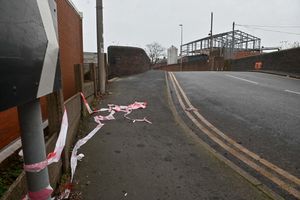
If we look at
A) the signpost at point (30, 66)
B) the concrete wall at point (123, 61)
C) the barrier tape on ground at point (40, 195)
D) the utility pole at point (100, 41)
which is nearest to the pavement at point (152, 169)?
the barrier tape on ground at point (40, 195)

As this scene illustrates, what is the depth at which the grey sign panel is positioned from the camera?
3.30ft

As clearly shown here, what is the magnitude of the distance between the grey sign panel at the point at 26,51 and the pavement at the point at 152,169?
2.48 meters

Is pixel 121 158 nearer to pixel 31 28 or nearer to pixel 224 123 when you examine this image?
pixel 224 123

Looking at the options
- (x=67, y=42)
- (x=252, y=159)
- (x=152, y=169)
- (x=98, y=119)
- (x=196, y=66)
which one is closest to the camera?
(x=152, y=169)

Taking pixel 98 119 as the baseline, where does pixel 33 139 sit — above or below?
above

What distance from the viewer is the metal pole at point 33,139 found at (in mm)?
1300

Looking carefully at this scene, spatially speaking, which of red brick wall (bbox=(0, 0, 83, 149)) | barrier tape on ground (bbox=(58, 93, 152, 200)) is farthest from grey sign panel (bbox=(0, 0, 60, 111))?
red brick wall (bbox=(0, 0, 83, 149))

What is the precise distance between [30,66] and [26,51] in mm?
73

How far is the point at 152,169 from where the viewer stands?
422cm

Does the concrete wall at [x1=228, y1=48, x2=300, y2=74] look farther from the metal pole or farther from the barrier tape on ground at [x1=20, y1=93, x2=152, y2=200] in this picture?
the metal pole

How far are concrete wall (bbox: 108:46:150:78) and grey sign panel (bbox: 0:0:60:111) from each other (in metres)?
17.0

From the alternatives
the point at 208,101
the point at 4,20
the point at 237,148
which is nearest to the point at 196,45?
the point at 208,101

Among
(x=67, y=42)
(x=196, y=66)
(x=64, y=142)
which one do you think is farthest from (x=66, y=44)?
(x=196, y=66)

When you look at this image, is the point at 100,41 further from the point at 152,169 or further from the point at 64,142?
the point at 64,142
